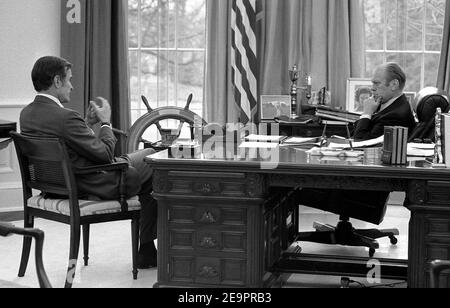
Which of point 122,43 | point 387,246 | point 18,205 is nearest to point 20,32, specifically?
point 122,43

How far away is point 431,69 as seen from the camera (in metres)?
7.30

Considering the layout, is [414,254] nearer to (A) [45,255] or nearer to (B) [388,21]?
(A) [45,255]

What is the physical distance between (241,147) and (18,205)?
9.46ft

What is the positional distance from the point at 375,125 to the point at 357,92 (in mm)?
1587

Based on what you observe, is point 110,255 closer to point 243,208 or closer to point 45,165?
point 45,165

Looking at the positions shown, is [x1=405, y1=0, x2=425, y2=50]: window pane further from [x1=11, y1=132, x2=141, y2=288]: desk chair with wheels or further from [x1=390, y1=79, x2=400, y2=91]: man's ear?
[x1=11, y1=132, x2=141, y2=288]: desk chair with wheels

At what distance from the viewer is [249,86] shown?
6.82 meters

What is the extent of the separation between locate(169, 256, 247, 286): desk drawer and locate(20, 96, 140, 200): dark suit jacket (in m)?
0.70

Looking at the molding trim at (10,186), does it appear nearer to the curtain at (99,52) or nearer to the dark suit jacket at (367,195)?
the curtain at (99,52)

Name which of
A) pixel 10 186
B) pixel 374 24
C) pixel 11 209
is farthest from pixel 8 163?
pixel 374 24

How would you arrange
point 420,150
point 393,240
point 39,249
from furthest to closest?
point 393,240, point 420,150, point 39,249

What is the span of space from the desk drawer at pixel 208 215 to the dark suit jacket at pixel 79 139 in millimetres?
606

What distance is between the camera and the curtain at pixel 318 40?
7086mm

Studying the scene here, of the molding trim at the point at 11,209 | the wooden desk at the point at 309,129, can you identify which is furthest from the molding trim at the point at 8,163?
the wooden desk at the point at 309,129
